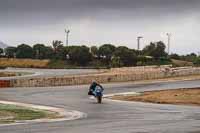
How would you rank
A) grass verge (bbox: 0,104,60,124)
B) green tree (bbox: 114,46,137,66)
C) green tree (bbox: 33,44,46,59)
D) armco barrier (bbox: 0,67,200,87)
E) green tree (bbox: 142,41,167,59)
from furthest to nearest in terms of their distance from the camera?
green tree (bbox: 33,44,46,59)
green tree (bbox: 142,41,167,59)
green tree (bbox: 114,46,137,66)
armco barrier (bbox: 0,67,200,87)
grass verge (bbox: 0,104,60,124)

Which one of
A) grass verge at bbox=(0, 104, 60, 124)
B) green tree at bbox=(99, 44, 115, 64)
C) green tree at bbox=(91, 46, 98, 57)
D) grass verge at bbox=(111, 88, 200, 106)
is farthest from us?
green tree at bbox=(91, 46, 98, 57)

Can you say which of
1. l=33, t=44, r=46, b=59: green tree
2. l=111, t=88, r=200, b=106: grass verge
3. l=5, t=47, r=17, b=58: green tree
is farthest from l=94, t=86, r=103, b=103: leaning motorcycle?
l=5, t=47, r=17, b=58: green tree

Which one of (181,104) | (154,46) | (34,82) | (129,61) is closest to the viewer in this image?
(181,104)

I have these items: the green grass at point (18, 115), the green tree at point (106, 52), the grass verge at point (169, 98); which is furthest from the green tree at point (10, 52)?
the green grass at point (18, 115)

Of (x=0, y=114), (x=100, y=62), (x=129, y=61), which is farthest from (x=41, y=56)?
(x=0, y=114)

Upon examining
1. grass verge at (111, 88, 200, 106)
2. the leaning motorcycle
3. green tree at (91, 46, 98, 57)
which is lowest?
grass verge at (111, 88, 200, 106)

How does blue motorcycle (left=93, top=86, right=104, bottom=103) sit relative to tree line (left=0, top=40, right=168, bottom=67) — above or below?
below

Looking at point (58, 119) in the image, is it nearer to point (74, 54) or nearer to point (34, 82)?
point (34, 82)

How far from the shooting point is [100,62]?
407 feet

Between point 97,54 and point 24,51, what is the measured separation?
24.4 m

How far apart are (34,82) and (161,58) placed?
2636 inches

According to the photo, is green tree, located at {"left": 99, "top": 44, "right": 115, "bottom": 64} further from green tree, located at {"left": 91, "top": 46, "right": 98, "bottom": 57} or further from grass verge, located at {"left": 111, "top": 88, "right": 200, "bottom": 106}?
grass verge, located at {"left": 111, "top": 88, "right": 200, "bottom": 106}

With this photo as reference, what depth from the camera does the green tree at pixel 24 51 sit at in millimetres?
140250

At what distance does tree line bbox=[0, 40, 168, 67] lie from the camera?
384 feet
